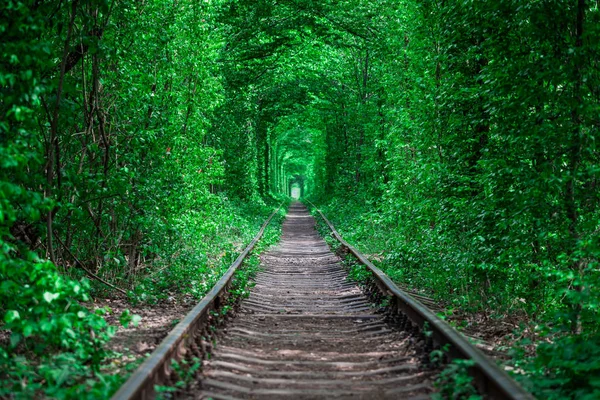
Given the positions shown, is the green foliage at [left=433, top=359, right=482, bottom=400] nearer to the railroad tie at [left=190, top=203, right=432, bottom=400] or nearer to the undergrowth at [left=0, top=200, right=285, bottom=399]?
the railroad tie at [left=190, top=203, right=432, bottom=400]

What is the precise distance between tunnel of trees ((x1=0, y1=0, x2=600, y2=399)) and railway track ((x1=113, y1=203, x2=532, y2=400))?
563mm

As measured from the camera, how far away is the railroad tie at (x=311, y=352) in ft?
13.6

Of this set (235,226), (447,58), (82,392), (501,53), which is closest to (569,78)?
(501,53)

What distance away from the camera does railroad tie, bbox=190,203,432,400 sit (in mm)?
4133

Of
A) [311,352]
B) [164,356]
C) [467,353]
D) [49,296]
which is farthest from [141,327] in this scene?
[467,353]

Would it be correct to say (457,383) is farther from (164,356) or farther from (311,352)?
(164,356)

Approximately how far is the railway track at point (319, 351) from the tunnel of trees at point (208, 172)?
22.2 inches

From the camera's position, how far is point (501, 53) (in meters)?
6.07

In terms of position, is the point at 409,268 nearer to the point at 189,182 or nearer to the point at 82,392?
the point at 189,182

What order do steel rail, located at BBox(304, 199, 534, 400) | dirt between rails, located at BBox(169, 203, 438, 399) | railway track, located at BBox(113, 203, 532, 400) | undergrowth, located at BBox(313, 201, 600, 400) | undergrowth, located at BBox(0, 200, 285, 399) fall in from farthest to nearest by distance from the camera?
dirt between rails, located at BBox(169, 203, 438, 399), railway track, located at BBox(113, 203, 532, 400), undergrowth, located at BBox(313, 201, 600, 400), undergrowth, located at BBox(0, 200, 285, 399), steel rail, located at BBox(304, 199, 534, 400)

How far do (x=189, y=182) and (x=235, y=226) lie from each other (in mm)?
8025

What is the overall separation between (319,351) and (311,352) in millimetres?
88

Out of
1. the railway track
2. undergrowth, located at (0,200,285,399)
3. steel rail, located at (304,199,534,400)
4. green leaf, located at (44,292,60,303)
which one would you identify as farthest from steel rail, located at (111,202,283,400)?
steel rail, located at (304,199,534,400)

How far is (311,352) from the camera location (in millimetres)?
5246
